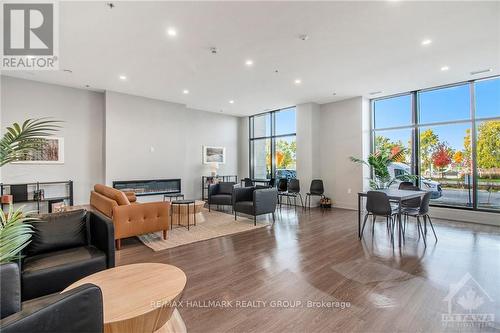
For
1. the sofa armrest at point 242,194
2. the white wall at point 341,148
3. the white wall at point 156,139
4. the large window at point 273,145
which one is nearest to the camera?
the sofa armrest at point 242,194

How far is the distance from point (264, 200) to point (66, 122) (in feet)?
17.2

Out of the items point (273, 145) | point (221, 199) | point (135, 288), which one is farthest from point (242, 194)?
point (135, 288)

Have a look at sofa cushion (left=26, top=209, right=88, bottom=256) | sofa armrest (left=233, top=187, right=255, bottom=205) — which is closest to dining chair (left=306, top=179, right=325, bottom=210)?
sofa armrest (left=233, top=187, right=255, bottom=205)

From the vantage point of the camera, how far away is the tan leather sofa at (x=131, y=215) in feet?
11.7

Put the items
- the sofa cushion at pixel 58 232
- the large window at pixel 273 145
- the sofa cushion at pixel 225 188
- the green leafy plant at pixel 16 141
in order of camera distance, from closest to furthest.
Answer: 1. the green leafy plant at pixel 16 141
2. the sofa cushion at pixel 58 232
3. the sofa cushion at pixel 225 188
4. the large window at pixel 273 145

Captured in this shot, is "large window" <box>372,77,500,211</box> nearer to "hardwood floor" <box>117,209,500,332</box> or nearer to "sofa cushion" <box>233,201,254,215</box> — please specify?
"hardwood floor" <box>117,209,500,332</box>

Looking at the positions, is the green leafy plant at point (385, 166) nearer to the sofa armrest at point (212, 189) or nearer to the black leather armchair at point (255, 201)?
the black leather armchair at point (255, 201)

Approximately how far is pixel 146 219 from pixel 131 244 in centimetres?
52

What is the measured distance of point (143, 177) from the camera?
667 centimetres

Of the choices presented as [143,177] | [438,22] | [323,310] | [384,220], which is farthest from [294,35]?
[143,177]

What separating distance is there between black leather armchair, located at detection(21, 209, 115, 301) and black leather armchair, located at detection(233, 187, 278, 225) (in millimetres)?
2942

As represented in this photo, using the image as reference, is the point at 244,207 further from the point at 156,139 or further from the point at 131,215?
the point at 156,139

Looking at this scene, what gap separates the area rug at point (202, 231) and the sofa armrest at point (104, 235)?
1.05 meters

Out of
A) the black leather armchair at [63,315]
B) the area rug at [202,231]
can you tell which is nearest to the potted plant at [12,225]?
the black leather armchair at [63,315]
